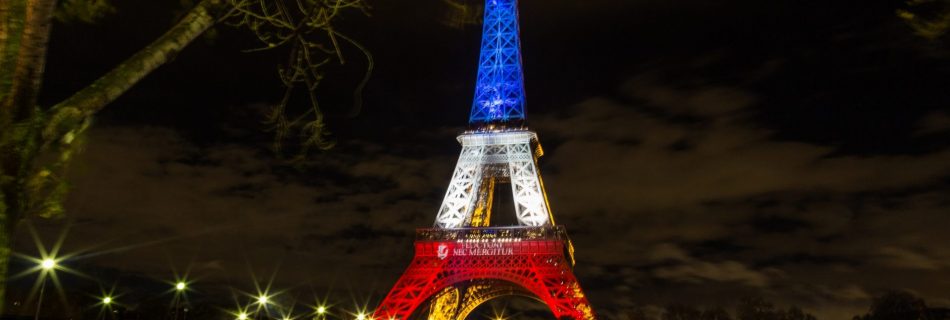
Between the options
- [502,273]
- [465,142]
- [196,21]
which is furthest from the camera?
[465,142]

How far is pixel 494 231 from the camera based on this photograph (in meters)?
39.0

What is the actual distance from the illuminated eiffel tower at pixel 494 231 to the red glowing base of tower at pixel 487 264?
56 mm

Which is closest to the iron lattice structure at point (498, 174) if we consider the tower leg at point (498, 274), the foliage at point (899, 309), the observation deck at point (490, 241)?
the observation deck at point (490, 241)

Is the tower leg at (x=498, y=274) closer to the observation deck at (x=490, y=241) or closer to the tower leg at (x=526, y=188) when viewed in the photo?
the observation deck at (x=490, y=241)

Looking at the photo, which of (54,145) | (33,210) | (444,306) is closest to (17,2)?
(54,145)

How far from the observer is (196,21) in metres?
4.79

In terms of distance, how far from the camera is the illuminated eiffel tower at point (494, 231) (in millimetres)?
36438

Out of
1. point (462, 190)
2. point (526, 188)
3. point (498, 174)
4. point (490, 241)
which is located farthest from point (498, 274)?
point (498, 174)

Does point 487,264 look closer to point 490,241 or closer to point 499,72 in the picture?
point 490,241

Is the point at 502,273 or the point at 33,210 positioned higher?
the point at 502,273

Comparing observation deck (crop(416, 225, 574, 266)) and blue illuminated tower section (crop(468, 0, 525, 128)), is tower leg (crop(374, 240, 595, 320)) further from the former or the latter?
blue illuminated tower section (crop(468, 0, 525, 128))

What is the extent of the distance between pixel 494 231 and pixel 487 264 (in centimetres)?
204

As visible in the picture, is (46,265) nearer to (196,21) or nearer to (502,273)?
(502,273)

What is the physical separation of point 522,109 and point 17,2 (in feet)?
136
